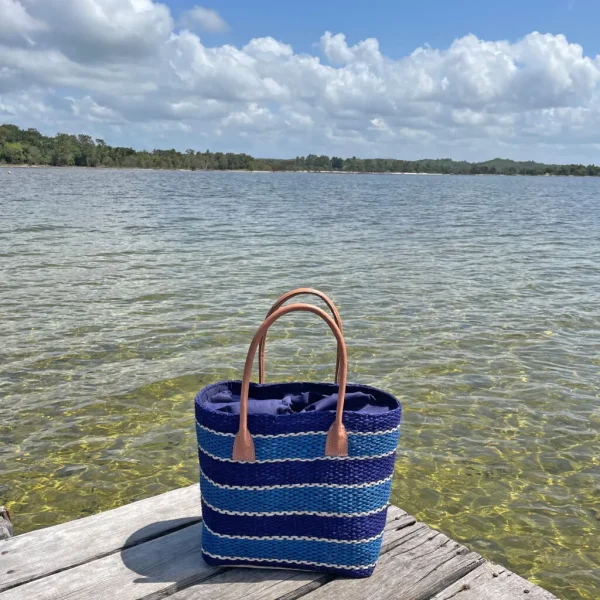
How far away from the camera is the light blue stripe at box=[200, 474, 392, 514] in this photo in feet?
10.4

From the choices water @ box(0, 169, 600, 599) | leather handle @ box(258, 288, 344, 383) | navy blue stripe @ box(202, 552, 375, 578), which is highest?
leather handle @ box(258, 288, 344, 383)

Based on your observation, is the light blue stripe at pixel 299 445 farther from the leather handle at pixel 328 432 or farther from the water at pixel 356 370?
the water at pixel 356 370

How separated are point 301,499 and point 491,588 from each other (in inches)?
44.3

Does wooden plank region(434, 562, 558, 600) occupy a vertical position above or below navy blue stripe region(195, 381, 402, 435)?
below

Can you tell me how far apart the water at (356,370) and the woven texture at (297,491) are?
247 centimetres

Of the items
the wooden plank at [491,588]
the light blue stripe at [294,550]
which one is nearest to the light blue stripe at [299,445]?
the light blue stripe at [294,550]

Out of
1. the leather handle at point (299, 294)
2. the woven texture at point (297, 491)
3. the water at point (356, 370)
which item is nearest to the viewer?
the woven texture at point (297, 491)

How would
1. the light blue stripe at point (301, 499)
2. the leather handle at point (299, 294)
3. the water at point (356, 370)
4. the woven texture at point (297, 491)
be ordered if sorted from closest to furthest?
the woven texture at point (297, 491) → the light blue stripe at point (301, 499) → the leather handle at point (299, 294) → the water at point (356, 370)

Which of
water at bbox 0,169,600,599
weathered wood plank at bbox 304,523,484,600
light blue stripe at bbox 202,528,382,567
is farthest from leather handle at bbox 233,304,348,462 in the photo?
water at bbox 0,169,600,599

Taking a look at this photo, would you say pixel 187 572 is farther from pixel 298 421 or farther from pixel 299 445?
pixel 298 421

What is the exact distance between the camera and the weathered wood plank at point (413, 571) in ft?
10.3

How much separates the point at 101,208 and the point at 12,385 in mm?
34001

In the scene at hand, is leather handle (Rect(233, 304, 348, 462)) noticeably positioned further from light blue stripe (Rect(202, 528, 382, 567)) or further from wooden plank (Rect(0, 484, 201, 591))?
wooden plank (Rect(0, 484, 201, 591))

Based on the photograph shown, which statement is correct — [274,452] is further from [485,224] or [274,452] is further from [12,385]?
[485,224]
